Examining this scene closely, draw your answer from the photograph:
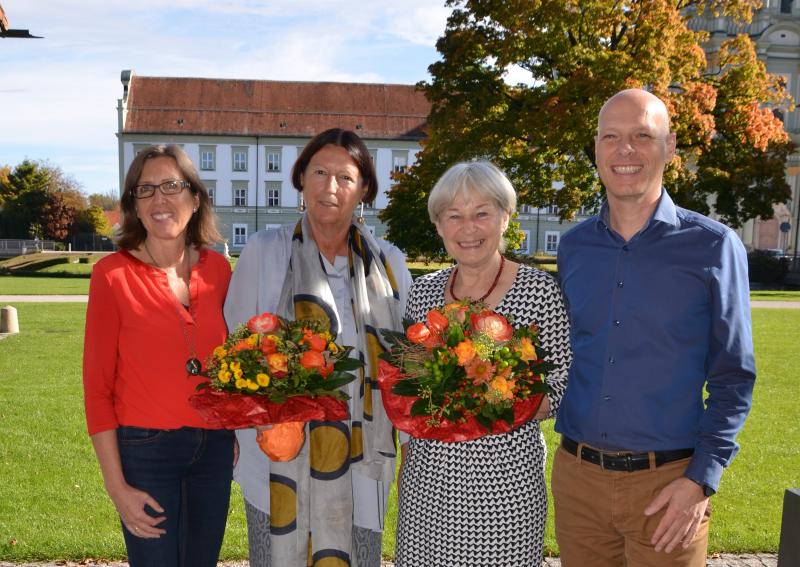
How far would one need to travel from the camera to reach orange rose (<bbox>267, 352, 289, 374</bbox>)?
2.46 meters

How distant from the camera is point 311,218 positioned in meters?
3.25

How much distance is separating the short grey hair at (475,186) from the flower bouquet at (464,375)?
555mm

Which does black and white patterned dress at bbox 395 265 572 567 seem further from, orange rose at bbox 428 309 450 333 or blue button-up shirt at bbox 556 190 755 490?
orange rose at bbox 428 309 450 333

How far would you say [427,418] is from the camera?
2.50 meters

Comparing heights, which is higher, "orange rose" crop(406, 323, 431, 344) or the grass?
"orange rose" crop(406, 323, 431, 344)

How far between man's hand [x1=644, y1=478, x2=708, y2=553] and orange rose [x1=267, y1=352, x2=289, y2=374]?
4.91ft

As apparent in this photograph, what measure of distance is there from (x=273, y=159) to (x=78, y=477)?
57123 mm

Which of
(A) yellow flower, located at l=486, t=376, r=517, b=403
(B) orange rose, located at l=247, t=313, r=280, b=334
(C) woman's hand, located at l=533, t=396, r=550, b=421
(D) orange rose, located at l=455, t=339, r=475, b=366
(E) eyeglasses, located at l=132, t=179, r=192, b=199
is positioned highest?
(E) eyeglasses, located at l=132, t=179, r=192, b=199

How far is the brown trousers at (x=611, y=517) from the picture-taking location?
271 centimetres

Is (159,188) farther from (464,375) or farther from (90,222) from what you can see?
(90,222)

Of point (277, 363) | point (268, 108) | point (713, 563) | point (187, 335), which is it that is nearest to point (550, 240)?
point (268, 108)

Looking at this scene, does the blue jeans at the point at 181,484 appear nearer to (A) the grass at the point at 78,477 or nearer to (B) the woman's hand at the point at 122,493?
(B) the woman's hand at the point at 122,493

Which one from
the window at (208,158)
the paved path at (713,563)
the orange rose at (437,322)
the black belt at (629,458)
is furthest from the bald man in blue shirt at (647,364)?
the window at (208,158)

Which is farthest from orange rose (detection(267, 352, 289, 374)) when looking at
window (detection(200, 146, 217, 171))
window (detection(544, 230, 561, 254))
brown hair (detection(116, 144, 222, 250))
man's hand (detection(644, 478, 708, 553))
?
window (detection(200, 146, 217, 171))
